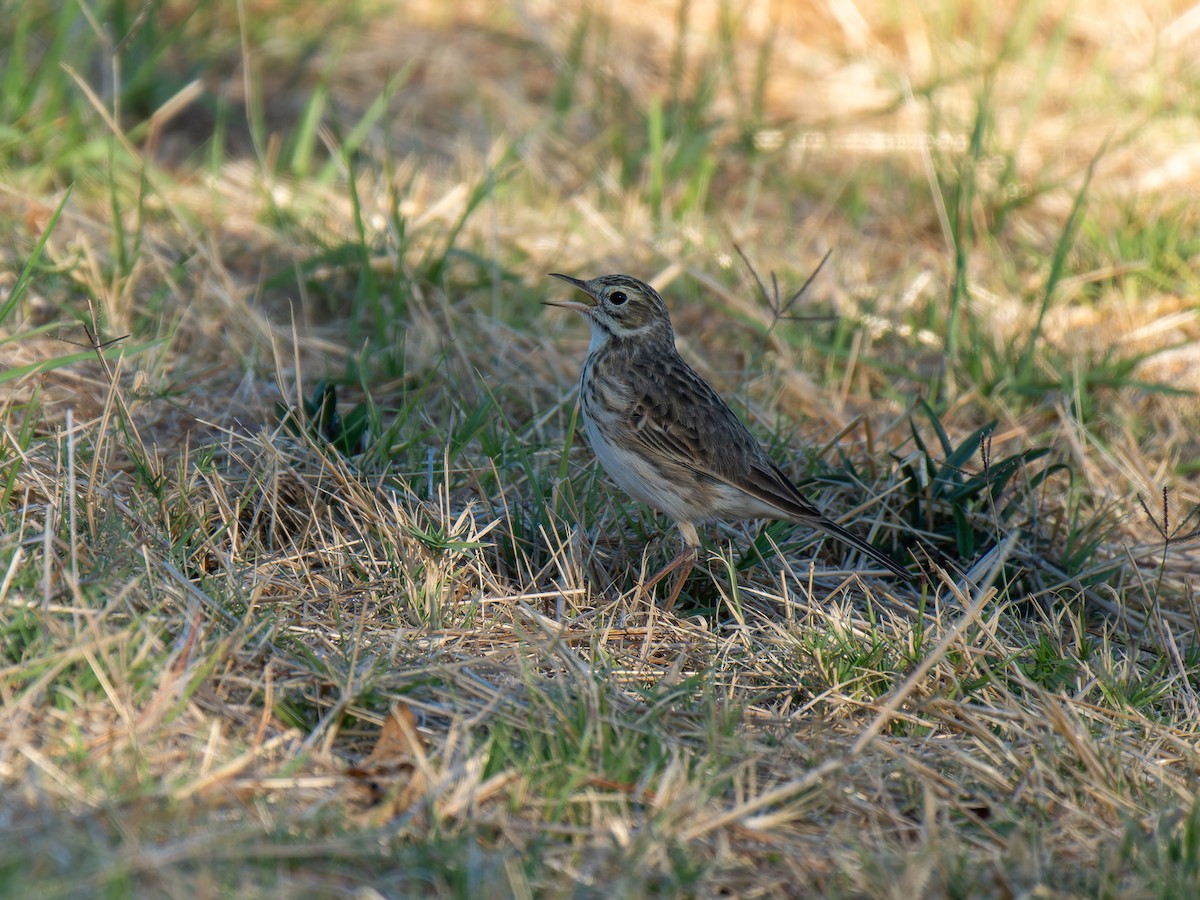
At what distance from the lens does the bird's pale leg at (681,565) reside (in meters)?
4.55

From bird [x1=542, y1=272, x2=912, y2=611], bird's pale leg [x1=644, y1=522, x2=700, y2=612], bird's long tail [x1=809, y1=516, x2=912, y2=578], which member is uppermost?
bird [x1=542, y1=272, x2=912, y2=611]

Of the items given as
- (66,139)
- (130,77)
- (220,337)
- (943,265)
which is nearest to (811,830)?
(220,337)

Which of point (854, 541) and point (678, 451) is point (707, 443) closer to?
point (678, 451)

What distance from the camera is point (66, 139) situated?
6.75 metres

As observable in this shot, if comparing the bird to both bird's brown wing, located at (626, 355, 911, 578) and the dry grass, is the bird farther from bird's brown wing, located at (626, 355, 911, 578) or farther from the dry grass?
the dry grass

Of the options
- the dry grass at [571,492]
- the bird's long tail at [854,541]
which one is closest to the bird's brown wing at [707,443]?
the bird's long tail at [854,541]

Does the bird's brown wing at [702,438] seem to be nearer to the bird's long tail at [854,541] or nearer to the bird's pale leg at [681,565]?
the bird's long tail at [854,541]

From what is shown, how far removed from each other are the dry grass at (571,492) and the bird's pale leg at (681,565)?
4.9 inches

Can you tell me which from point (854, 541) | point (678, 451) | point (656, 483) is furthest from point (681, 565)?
point (854, 541)

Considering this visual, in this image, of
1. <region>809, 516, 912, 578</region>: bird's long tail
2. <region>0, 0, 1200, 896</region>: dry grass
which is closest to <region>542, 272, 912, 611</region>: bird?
<region>809, 516, 912, 578</region>: bird's long tail

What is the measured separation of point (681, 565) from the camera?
471 centimetres

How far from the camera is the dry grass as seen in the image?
3160 millimetres

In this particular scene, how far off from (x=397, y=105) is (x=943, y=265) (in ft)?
12.5

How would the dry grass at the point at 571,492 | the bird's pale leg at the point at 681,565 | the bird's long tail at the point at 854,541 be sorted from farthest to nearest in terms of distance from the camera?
the bird's long tail at the point at 854,541 → the bird's pale leg at the point at 681,565 → the dry grass at the point at 571,492
